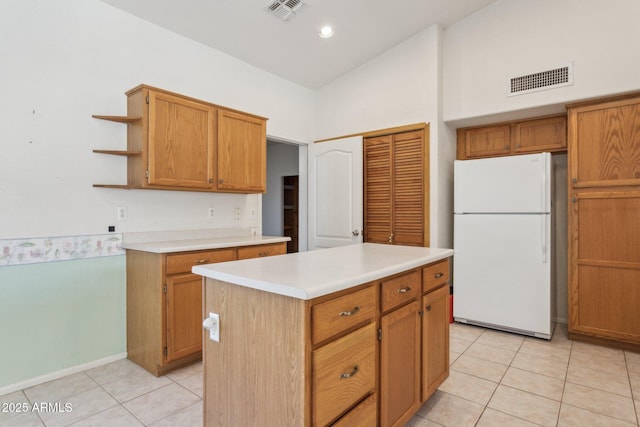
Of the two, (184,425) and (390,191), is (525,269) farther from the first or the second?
(184,425)

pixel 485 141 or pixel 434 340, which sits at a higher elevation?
pixel 485 141

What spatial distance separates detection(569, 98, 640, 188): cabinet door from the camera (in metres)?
2.73

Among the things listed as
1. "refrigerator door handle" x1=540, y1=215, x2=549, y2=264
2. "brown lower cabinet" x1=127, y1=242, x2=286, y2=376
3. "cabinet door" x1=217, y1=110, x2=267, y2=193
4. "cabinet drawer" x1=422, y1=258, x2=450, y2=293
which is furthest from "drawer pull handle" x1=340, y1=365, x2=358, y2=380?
"refrigerator door handle" x1=540, y1=215, x2=549, y2=264

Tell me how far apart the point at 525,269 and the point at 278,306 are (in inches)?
110

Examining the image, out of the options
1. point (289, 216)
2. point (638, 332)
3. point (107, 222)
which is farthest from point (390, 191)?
point (289, 216)

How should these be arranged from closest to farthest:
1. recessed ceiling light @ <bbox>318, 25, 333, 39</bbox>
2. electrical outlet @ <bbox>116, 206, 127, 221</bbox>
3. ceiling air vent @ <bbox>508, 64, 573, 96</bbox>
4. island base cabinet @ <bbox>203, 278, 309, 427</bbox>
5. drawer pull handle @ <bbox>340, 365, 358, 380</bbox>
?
island base cabinet @ <bbox>203, 278, 309, 427</bbox>
drawer pull handle @ <bbox>340, 365, 358, 380</bbox>
electrical outlet @ <bbox>116, 206, 127, 221</bbox>
ceiling air vent @ <bbox>508, 64, 573, 96</bbox>
recessed ceiling light @ <bbox>318, 25, 333, 39</bbox>

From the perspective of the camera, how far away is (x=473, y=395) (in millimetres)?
2127

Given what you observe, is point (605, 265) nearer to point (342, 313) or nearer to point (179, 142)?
point (342, 313)

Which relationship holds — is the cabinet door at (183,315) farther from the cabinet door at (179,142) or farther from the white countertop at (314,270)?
the white countertop at (314,270)

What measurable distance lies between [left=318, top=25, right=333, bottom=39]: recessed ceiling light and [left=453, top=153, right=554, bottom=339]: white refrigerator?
181 centimetres

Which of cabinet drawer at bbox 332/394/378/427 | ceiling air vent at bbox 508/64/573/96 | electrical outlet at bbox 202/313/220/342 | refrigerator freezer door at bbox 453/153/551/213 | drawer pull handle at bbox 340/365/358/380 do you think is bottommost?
cabinet drawer at bbox 332/394/378/427

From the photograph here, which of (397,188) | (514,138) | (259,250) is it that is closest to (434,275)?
(259,250)

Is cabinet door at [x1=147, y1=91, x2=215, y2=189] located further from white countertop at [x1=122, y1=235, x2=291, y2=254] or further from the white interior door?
the white interior door

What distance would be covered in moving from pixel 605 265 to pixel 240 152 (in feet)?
10.9
